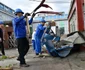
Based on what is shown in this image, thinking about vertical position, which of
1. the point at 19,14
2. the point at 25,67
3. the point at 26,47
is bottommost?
the point at 25,67

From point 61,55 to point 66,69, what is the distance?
2.36 meters

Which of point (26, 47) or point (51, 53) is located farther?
point (51, 53)

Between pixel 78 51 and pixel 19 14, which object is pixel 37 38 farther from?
pixel 19 14

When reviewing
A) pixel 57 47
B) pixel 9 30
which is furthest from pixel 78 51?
pixel 9 30

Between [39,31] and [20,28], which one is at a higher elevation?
[20,28]

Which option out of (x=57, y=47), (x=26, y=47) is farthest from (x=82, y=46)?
(x=26, y=47)

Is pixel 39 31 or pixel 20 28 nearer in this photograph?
pixel 20 28

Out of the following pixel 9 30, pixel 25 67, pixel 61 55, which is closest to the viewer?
pixel 25 67

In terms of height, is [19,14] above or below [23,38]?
above

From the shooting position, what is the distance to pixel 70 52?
938 cm

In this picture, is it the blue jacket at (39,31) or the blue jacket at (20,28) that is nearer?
the blue jacket at (20,28)

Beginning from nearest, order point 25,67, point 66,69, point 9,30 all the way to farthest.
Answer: point 66,69, point 25,67, point 9,30

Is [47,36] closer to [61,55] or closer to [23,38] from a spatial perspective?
[61,55]

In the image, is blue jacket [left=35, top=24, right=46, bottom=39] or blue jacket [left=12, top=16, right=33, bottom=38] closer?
blue jacket [left=12, top=16, right=33, bottom=38]
